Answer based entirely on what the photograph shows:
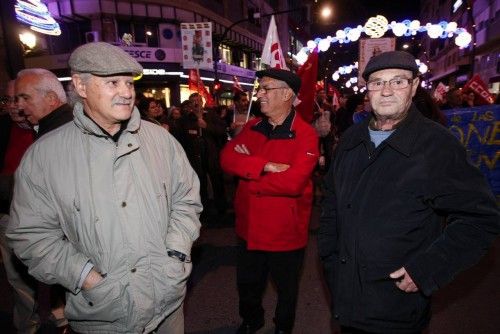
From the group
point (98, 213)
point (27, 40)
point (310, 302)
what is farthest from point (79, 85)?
point (27, 40)

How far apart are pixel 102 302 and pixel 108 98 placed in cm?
113

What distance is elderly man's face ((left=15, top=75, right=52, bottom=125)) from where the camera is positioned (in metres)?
2.96

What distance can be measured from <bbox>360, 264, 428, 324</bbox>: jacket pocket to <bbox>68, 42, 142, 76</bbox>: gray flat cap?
1793 mm

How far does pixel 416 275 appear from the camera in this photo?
1.89m

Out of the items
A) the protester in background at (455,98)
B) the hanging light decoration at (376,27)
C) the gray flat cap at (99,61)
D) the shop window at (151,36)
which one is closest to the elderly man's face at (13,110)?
the gray flat cap at (99,61)

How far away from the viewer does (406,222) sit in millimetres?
1940

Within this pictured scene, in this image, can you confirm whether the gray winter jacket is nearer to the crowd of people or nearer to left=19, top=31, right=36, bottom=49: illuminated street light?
the crowd of people

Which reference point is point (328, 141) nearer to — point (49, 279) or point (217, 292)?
point (217, 292)

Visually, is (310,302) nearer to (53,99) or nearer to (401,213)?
(401,213)

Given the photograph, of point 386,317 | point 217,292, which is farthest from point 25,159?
point 217,292

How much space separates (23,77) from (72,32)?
25964 mm

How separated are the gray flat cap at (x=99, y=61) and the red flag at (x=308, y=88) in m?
3.25

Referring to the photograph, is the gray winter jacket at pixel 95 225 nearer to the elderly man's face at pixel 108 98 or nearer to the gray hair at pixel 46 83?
the elderly man's face at pixel 108 98

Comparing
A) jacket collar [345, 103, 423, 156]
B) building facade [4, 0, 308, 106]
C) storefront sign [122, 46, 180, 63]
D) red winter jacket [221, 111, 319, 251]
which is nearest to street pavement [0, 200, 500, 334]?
red winter jacket [221, 111, 319, 251]
